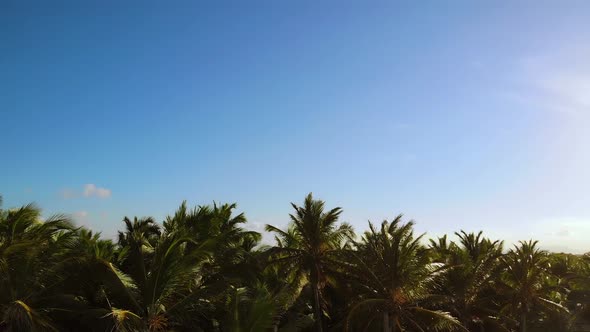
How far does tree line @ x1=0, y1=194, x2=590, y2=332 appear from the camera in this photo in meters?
14.3

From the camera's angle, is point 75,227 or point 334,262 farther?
point 334,262

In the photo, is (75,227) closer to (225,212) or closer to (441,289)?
(225,212)

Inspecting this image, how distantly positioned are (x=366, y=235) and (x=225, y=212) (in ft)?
33.4

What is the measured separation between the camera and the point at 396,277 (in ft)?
80.6

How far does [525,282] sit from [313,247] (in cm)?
1923

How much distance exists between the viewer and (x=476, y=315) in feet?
117

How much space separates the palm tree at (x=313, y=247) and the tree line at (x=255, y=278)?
0.07 meters

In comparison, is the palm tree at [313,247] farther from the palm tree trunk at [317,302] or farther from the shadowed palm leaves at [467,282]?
the shadowed palm leaves at [467,282]

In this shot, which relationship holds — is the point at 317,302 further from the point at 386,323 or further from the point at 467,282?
the point at 467,282

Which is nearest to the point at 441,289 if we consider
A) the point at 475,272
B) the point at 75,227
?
the point at 475,272

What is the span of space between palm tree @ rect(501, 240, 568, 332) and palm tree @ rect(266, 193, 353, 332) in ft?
53.1

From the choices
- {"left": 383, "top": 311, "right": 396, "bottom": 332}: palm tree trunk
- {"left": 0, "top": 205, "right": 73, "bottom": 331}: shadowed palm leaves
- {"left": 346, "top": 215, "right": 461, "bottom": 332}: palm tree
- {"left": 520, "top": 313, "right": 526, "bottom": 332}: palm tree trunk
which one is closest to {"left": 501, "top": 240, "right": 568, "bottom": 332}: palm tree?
{"left": 520, "top": 313, "right": 526, "bottom": 332}: palm tree trunk

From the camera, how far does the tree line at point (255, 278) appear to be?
1430 cm

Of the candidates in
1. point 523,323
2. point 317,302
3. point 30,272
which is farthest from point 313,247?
Answer: point 523,323
